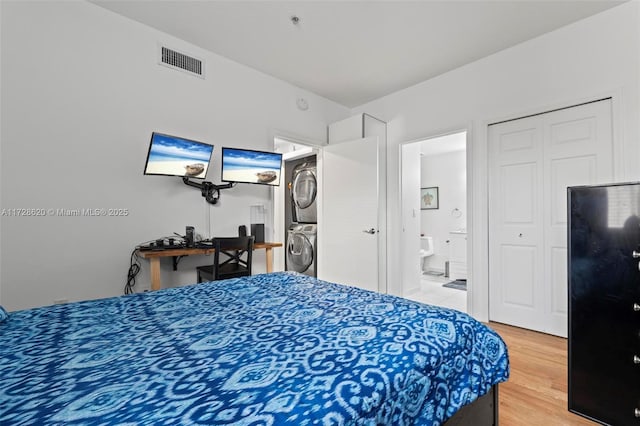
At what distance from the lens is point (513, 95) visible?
2936 millimetres

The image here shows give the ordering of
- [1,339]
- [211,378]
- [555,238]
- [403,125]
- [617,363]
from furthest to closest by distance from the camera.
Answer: [403,125] < [555,238] < [617,363] < [1,339] < [211,378]

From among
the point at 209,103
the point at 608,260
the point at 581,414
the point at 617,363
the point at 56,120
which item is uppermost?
the point at 209,103

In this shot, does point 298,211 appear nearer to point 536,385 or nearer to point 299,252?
point 299,252

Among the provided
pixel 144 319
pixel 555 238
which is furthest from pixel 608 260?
Answer: pixel 144 319

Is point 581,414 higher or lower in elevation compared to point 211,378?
lower

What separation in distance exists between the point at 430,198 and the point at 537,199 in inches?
136

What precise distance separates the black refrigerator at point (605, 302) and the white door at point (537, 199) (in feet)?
4.42

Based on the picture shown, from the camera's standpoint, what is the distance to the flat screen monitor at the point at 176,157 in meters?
2.45

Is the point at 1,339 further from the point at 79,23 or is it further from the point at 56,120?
the point at 79,23

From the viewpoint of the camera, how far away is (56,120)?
2.21m

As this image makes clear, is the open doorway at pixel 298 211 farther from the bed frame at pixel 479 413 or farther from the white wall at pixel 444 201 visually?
the bed frame at pixel 479 413

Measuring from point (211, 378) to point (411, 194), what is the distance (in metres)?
3.90

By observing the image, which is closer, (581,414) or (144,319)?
(144,319)

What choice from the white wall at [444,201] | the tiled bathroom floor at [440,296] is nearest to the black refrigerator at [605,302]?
the tiled bathroom floor at [440,296]
